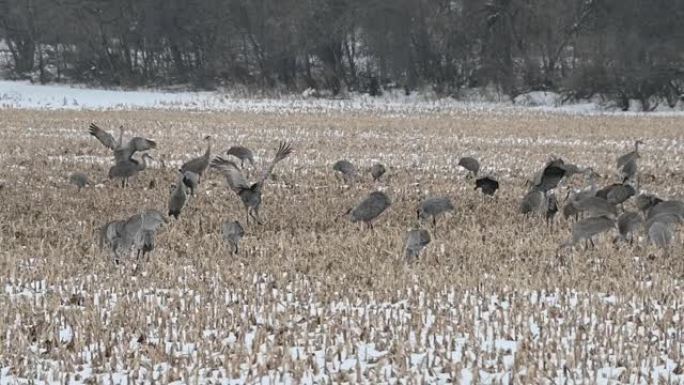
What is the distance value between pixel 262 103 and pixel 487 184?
1021 inches

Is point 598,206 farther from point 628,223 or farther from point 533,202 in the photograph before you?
point 533,202

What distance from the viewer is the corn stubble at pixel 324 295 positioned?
19.0ft

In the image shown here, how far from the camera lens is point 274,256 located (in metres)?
8.72

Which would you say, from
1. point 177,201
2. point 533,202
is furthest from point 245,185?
point 533,202

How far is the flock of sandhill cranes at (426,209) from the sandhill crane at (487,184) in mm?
12

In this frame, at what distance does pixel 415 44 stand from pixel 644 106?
1246 cm

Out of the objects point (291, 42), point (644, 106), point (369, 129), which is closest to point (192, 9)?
point (291, 42)

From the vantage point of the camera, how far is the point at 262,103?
37.6 m

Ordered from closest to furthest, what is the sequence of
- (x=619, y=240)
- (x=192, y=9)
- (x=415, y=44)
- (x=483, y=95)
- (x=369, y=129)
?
(x=619, y=240)
(x=369, y=129)
(x=483, y=95)
(x=415, y=44)
(x=192, y=9)

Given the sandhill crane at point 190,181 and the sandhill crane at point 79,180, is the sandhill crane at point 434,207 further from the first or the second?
the sandhill crane at point 79,180

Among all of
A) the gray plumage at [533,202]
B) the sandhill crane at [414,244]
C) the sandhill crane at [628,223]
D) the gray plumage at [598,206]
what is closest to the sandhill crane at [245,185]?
the sandhill crane at [414,244]

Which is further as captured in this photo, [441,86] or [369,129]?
[441,86]

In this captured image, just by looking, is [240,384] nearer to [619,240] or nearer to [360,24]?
[619,240]

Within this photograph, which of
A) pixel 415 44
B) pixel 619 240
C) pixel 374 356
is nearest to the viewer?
pixel 374 356
